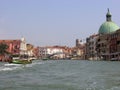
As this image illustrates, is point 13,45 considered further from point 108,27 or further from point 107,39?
point 107,39

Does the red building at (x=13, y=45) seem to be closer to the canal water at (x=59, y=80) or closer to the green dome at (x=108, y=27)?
the green dome at (x=108, y=27)

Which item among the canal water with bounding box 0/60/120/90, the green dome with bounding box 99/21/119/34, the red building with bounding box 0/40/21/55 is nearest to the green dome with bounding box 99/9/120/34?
the green dome with bounding box 99/21/119/34

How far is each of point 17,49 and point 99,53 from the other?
30.9 meters

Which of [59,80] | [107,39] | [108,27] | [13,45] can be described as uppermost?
[108,27]

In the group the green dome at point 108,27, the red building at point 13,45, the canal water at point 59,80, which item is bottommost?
the canal water at point 59,80

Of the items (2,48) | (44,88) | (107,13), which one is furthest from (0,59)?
(44,88)

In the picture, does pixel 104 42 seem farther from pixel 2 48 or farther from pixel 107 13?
pixel 2 48

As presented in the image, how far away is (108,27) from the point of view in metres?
145

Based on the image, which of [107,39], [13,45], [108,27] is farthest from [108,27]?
[13,45]

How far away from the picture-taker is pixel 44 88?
22.7 m

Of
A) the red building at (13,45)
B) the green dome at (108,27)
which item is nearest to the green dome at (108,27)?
the green dome at (108,27)

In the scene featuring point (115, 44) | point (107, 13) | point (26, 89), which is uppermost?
point (107, 13)

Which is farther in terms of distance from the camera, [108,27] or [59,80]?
[108,27]

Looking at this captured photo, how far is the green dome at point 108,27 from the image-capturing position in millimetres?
145000
